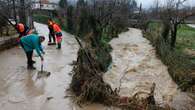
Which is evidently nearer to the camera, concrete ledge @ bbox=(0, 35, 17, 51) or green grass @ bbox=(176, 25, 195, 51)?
concrete ledge @ bbox=(0, 35, 17, 51)

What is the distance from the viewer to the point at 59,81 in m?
Answer: 8.51

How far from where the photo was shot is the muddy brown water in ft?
22.4

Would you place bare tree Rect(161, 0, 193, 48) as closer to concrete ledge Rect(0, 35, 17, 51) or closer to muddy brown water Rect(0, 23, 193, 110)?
muddy brown water Rect(0, 23, 193, 110)

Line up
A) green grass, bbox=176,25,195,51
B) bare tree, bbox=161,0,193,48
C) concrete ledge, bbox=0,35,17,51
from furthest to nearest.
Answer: green grass, bbox=176,25,195,51
bare tree, bbox=161,0,193,48
concrete ledge, bbox=0,35,17,51

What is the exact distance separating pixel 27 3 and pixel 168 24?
10698mm

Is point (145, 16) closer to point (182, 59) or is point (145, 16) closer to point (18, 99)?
point (182, 59)

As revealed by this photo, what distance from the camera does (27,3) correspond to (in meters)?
20.0

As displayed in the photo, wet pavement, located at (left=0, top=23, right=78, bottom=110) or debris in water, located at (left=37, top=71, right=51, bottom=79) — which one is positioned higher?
debris in water, located at (left=37, top=71, right=51, bottom=79)

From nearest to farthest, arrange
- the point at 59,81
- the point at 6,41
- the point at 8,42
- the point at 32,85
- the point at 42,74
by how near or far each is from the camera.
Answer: the point at 32,85 < the point at 59,81 < the point at 42,74 < the point at 6,41 < the point at 8,42

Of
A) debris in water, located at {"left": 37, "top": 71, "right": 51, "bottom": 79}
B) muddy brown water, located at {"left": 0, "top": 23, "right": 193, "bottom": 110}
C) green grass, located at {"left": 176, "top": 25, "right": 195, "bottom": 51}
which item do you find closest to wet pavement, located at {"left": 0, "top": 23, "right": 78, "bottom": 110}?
muddy brown water, located at {"left": 0, "top": 23, "right": 193, "bottom": 110}

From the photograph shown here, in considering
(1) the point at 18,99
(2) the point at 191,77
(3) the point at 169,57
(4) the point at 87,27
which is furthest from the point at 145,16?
(1) the point at 18,99

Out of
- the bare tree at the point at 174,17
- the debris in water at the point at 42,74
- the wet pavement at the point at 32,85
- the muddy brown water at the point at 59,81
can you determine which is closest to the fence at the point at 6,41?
the muddy brown water at the point at 59,81

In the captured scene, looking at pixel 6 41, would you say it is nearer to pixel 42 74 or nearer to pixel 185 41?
pixel 42 74

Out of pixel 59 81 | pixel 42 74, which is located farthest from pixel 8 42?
pixel 59 81
